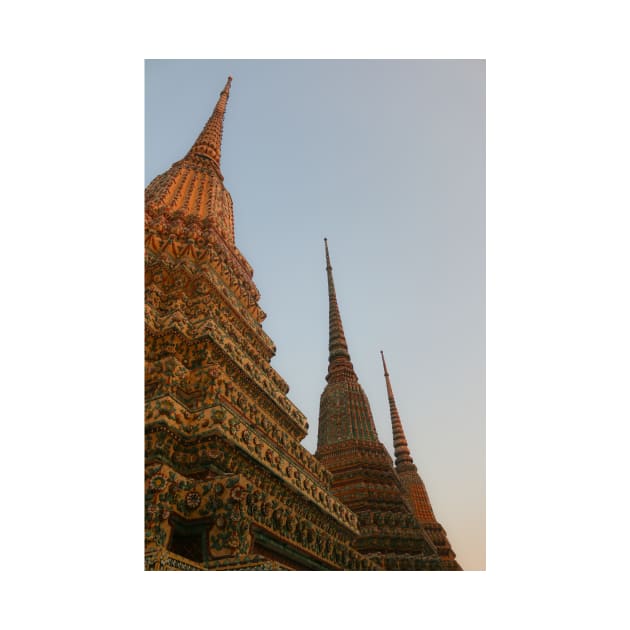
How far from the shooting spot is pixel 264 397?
8648mm

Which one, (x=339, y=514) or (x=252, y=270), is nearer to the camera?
(x=339, y=514)

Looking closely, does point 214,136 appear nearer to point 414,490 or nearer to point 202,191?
point 202,191

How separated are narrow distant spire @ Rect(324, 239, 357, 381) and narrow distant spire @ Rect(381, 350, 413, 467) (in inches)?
238

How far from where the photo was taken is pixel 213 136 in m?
14.1

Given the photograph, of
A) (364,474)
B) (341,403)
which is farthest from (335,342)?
(364,474)

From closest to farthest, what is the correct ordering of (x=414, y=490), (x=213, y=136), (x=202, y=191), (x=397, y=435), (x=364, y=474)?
(x=202, y=191)
(x=213, y=136)
(x=364, y=474)
(x=414, y=490)
(x=397, y=435)

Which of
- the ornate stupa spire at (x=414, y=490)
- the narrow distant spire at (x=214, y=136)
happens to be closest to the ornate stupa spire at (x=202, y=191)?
the narrow distant spire at (x=214, y=136)

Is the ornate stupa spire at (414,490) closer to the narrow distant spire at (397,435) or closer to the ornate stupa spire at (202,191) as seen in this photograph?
the narrow distant spire at (397,435)

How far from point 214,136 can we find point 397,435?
788 inches

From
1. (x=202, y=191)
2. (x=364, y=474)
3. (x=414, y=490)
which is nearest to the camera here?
(x=202, y=191)

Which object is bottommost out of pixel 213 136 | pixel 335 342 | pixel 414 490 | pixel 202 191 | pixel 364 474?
pixel 414 490
